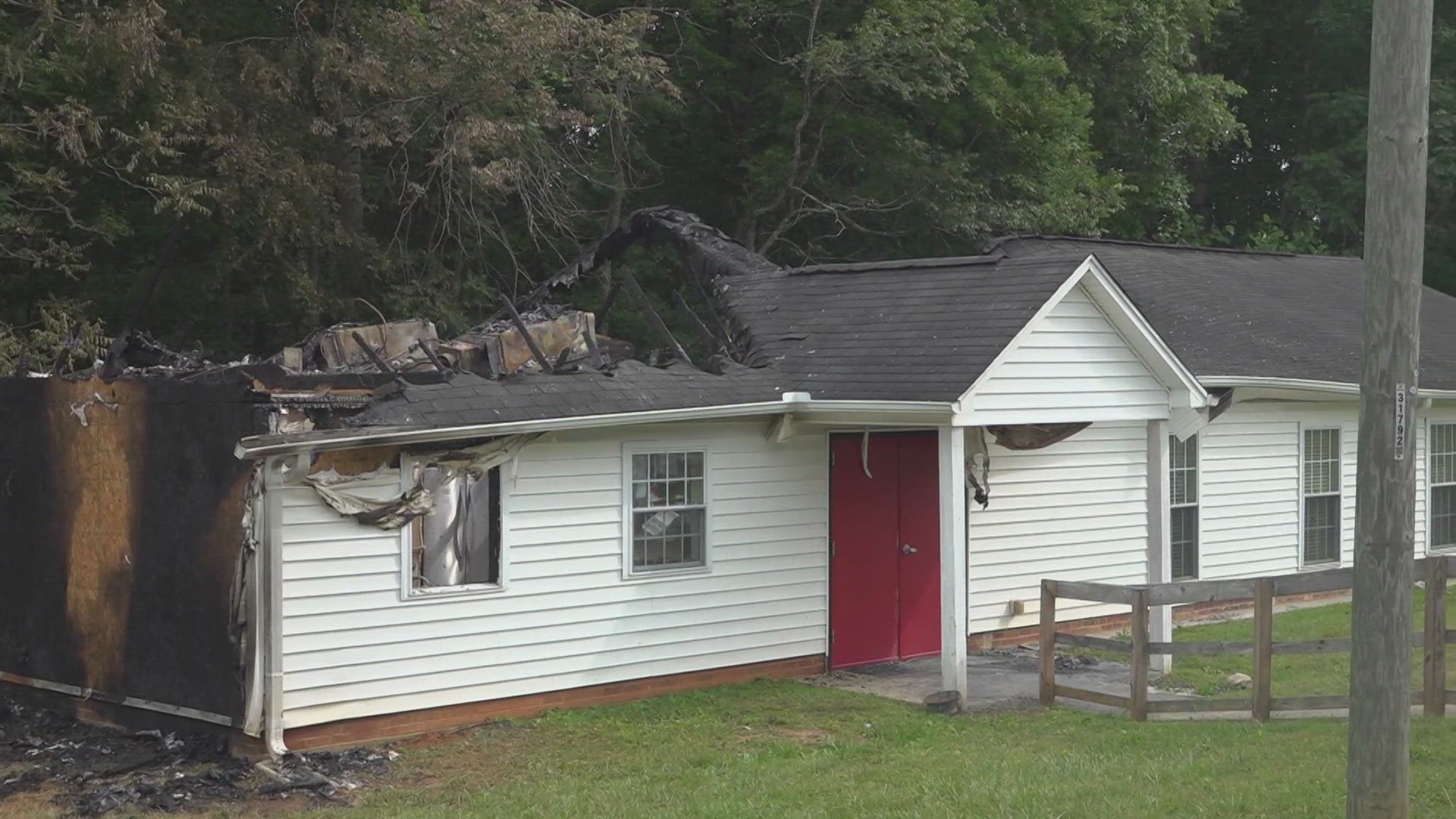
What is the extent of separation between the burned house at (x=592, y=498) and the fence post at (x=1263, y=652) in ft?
7.96

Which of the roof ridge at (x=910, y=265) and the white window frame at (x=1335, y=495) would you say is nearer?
the roof ridge at (x=910, y=265)

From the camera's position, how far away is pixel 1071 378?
13617mm

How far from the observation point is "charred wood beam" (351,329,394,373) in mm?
12908

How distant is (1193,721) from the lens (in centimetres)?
1160

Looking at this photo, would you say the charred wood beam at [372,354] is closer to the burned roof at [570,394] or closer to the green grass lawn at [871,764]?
the burned roof at [570,394]

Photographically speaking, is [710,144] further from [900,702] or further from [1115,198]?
[900,702]

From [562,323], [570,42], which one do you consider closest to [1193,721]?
[562,323]


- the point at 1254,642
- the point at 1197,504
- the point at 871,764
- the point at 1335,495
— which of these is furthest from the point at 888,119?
the point at 871,764

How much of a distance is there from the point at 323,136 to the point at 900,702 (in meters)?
12.0

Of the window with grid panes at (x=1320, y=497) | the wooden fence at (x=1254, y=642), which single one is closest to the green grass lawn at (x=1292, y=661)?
the wooden fence at (x=1254, y=642)

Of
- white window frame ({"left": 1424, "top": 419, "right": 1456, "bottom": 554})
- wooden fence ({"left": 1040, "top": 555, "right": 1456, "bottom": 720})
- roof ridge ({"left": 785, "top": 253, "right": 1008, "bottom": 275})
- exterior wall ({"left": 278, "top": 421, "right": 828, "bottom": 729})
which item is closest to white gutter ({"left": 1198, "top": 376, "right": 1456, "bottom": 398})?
white window frame ({"left": 1424, "top": 419, "right": 1456, "bottom": 554})

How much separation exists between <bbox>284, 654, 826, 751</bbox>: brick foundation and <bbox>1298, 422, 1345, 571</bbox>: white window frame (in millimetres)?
7482

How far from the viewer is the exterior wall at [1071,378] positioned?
1305 cm

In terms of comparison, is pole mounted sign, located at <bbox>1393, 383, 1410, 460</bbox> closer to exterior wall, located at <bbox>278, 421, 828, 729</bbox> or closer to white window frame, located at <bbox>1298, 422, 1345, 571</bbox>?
exterior wall, located at <bbox>278, 421, 828, 729</bbox>
